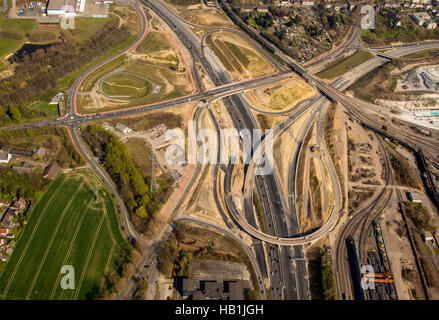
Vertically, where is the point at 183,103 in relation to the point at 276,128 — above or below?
above

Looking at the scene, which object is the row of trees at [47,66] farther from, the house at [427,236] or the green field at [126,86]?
the house at [427,236]

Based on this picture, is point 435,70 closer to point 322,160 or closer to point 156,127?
point 322,160

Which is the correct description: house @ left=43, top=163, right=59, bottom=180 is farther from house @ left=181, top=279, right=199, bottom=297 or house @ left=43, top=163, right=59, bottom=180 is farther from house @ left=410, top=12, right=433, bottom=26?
house @ left=410, top=12, right=433, bottom=26

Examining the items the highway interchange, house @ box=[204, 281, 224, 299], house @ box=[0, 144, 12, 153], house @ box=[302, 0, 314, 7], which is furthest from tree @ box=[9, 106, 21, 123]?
house @ box=[302, 0, 314, 7]

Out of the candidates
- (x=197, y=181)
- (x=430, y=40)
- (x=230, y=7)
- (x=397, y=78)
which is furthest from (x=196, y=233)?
(x=430, y=40)

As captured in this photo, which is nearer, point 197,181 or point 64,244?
point 64,244

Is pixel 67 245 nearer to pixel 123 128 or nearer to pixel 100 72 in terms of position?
pixel 123 128

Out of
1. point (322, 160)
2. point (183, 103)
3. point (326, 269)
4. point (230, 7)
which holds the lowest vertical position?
point (326, 269)

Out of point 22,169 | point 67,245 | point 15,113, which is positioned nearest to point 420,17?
point 67,245
